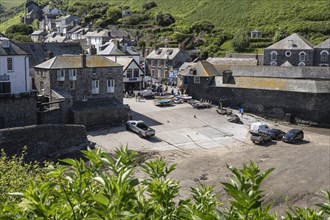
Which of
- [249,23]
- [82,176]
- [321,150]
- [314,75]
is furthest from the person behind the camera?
[249,23]

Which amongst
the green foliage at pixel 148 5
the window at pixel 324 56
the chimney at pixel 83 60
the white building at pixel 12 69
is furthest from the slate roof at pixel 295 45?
the green foliage at pixel 148 5

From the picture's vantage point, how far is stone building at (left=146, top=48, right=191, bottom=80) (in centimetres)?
6556

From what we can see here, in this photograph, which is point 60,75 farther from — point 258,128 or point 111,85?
point 258,128

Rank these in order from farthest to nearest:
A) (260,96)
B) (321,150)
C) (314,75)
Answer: (314,75), (260,96), (321,150)

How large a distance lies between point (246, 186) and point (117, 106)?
111ft

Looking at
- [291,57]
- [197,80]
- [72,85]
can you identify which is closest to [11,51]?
[72,85]

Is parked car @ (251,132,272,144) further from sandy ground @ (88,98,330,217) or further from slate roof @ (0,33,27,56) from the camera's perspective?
slate roof @ (0,33,27,56)

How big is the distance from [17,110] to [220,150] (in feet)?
A: 55.0

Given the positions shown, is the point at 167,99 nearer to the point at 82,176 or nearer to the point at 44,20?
the point at 82,176

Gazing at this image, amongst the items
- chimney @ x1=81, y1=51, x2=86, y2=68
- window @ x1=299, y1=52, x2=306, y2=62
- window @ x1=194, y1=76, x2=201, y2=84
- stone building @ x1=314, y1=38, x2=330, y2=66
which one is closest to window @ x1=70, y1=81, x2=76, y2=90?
chimney @ x1=81, y1=51, x2=86, y2=68

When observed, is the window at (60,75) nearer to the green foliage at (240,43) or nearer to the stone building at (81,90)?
the stone building at (81,90)

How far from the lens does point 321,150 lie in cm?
3269

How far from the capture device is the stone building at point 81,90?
3675cm


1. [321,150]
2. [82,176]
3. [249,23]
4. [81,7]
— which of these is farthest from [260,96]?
[81,7]
